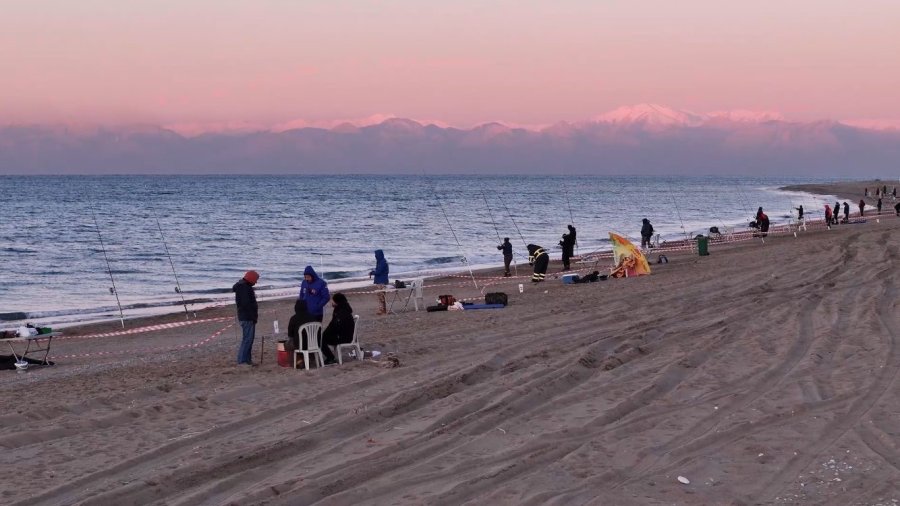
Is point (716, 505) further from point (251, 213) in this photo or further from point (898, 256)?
point (251, 213)

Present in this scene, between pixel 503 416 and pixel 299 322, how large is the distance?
4092 mm

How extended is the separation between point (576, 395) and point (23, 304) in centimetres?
1702

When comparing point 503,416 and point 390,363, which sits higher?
point 503,416

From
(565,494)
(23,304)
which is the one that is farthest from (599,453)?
(23,304)

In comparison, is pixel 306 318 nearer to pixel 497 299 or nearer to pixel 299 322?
pixel 299 322

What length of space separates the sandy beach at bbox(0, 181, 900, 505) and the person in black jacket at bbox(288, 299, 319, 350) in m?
0.45

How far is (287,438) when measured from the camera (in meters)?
7.81

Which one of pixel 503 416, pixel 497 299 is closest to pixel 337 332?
pixel 503 416

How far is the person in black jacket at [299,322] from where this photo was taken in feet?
37.3

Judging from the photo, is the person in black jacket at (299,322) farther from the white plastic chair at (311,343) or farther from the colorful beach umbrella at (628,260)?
the colorful beach umbrella at (628,260)

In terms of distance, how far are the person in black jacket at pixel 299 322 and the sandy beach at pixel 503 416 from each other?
45cm

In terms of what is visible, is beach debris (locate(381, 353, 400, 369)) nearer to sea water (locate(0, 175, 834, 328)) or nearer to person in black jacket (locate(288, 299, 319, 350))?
person in black jacket (locate(288, 299, 319, 350))

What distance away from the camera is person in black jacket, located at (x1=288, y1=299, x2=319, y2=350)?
1136 centimetres

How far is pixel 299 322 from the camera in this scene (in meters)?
11.7
